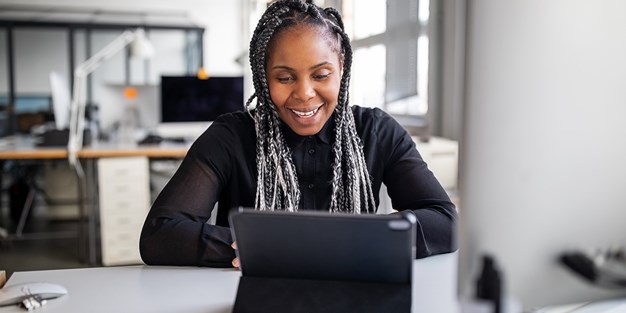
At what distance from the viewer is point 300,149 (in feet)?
4.59

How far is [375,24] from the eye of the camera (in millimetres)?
3291

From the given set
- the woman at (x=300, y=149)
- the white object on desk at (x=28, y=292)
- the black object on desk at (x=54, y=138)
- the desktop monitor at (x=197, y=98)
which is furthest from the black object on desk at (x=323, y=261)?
the black object on desk at (x=54, y=138)

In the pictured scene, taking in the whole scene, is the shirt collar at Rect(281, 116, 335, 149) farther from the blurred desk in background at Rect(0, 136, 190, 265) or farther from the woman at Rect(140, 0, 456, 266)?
the blurred desk in background at Rect(0, 136, 190, 265)

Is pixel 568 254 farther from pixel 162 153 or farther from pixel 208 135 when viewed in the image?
pixel 162 153

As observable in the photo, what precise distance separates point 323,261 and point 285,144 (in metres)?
0.67

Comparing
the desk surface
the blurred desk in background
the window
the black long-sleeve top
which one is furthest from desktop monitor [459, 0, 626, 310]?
the blurred desk in background

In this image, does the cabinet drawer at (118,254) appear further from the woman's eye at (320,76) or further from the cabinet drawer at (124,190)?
the woman's eye at (320,76)

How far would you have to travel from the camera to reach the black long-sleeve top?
3.75ft

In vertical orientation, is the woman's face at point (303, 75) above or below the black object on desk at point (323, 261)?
above

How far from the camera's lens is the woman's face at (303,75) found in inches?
50.7

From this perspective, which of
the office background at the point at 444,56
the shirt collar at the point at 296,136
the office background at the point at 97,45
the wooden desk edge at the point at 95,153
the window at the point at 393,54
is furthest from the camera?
the office background at the point at 97,45

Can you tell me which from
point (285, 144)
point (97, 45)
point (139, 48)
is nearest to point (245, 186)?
point (285, 144)

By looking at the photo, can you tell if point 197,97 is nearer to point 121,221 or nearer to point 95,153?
point 95,153

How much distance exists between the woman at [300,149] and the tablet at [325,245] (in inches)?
19.2
